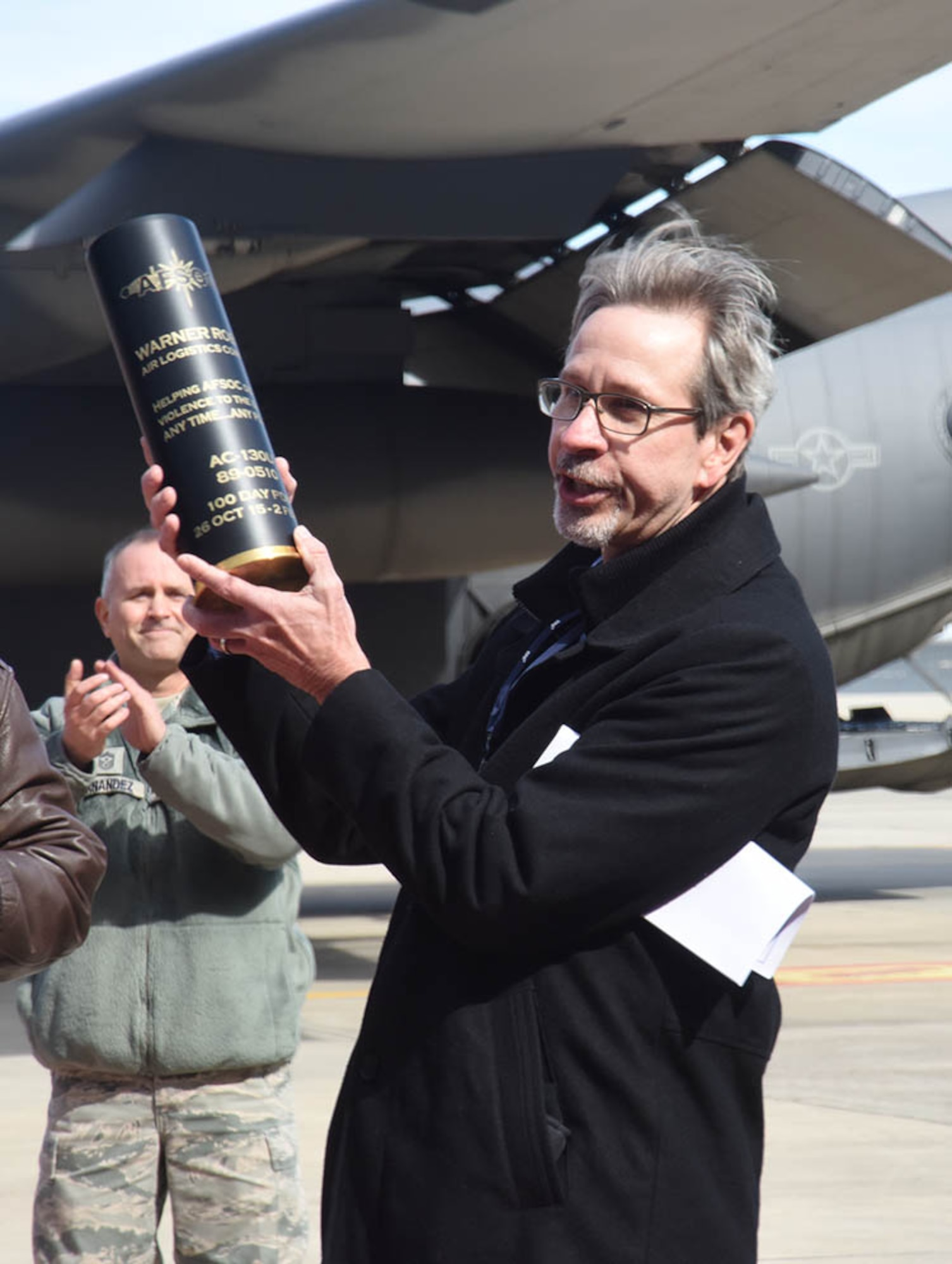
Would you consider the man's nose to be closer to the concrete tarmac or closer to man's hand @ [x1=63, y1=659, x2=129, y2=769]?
the concrete tarmac

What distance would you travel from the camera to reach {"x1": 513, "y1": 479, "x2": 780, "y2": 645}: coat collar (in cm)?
232

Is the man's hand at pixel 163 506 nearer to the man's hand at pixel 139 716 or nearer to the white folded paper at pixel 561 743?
the white folded paper at pixel 561 743

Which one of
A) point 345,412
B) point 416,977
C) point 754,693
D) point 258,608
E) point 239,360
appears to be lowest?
point 416,977

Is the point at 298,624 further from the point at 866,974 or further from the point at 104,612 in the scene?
the point at 866,974

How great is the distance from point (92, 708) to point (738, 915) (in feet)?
6.26

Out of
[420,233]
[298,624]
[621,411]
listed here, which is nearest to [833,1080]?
[420,233]

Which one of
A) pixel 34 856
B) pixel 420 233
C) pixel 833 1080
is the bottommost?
pixel 833 1080

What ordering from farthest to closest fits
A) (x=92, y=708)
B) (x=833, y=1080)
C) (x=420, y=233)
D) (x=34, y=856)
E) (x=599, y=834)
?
(x=833, y=1080) → (x=420, y=233) → (x=92, y=708) → (x=34, y=856) → (x=599, y=834)

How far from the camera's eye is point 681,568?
7.68 ft

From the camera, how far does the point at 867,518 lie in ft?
40.7

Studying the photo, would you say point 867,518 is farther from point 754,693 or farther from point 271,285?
point 754,693

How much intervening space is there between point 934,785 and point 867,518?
2.39 meters

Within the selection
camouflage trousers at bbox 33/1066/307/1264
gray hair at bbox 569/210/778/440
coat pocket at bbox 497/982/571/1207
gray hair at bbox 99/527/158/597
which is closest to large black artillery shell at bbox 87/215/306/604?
gray hair at bbox 569/210/778/440

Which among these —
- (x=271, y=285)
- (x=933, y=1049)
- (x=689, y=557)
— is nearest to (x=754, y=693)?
(x=689, y=557)
